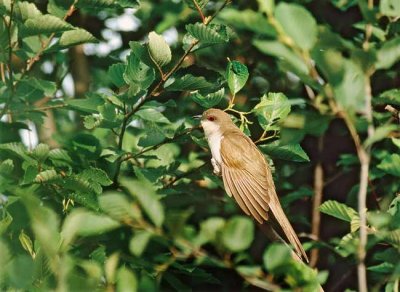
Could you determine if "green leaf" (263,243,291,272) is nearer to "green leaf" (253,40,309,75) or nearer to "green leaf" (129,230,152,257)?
"green leaf" (129,230,152,257)

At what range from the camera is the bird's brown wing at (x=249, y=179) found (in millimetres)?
4641

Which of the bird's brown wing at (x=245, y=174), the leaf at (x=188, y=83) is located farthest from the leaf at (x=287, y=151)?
the bird's brown wing at (x=245, y=174)

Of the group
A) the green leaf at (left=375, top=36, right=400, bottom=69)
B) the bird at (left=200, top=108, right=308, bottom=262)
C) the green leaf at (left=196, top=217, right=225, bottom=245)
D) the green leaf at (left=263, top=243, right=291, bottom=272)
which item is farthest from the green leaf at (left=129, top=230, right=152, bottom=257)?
the bird at (left=200, top=108, right=308, bottom=262)

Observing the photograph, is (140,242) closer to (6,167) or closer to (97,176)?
(97,176)

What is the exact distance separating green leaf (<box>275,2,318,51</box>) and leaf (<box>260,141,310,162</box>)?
6.64 ft

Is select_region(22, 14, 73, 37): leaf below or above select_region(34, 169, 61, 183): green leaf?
above

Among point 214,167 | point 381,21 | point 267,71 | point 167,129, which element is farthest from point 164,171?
point 267,71

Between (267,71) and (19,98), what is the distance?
245 cm

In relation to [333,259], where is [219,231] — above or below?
above

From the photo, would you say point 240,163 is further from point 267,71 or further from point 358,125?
point 358,125

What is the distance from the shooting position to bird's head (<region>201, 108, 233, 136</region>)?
476 centimetres

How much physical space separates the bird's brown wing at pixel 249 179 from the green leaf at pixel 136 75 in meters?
1.01

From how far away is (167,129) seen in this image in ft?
13.8

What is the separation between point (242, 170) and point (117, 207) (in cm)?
319
